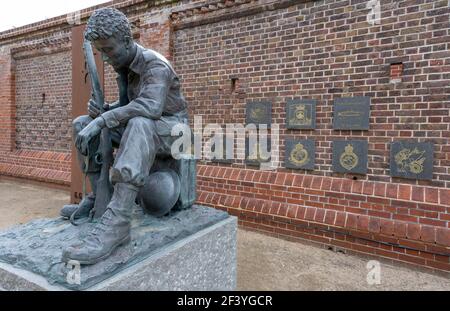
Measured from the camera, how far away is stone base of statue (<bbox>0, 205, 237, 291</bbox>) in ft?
5.63

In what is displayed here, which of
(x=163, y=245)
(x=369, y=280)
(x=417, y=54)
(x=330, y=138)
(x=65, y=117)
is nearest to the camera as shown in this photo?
(x=163, y=245)

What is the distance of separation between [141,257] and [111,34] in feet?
4.58

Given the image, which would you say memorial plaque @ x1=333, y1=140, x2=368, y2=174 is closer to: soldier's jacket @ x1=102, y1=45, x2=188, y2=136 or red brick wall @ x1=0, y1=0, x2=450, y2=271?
red brick wall @ x1=0, y1=0, x2=450, y2=271

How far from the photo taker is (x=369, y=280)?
3131 mm

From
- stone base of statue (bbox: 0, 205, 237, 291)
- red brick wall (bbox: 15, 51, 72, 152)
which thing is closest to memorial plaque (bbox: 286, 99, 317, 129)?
stone base of statue (bbox: 0, 205, 237, 291)

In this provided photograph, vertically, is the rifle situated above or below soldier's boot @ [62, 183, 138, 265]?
above

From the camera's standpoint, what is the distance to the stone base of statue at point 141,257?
1.71 m

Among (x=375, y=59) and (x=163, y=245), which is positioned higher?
(x=375, y=59)

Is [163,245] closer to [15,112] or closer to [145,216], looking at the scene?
[145,216]

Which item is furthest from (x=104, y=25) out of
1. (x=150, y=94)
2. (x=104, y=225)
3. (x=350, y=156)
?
(x=350, y=156)

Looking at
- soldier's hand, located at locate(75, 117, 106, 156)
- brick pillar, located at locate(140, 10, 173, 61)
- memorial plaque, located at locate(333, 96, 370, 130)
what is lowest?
soldier's hand, located at locate(75, 117, 106, 156)

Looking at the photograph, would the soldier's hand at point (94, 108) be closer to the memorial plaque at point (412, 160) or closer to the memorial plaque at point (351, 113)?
the memorial plaque at point (351, 113)

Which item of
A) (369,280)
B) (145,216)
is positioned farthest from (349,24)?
(145,216)

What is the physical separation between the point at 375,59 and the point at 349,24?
1.88 ft
